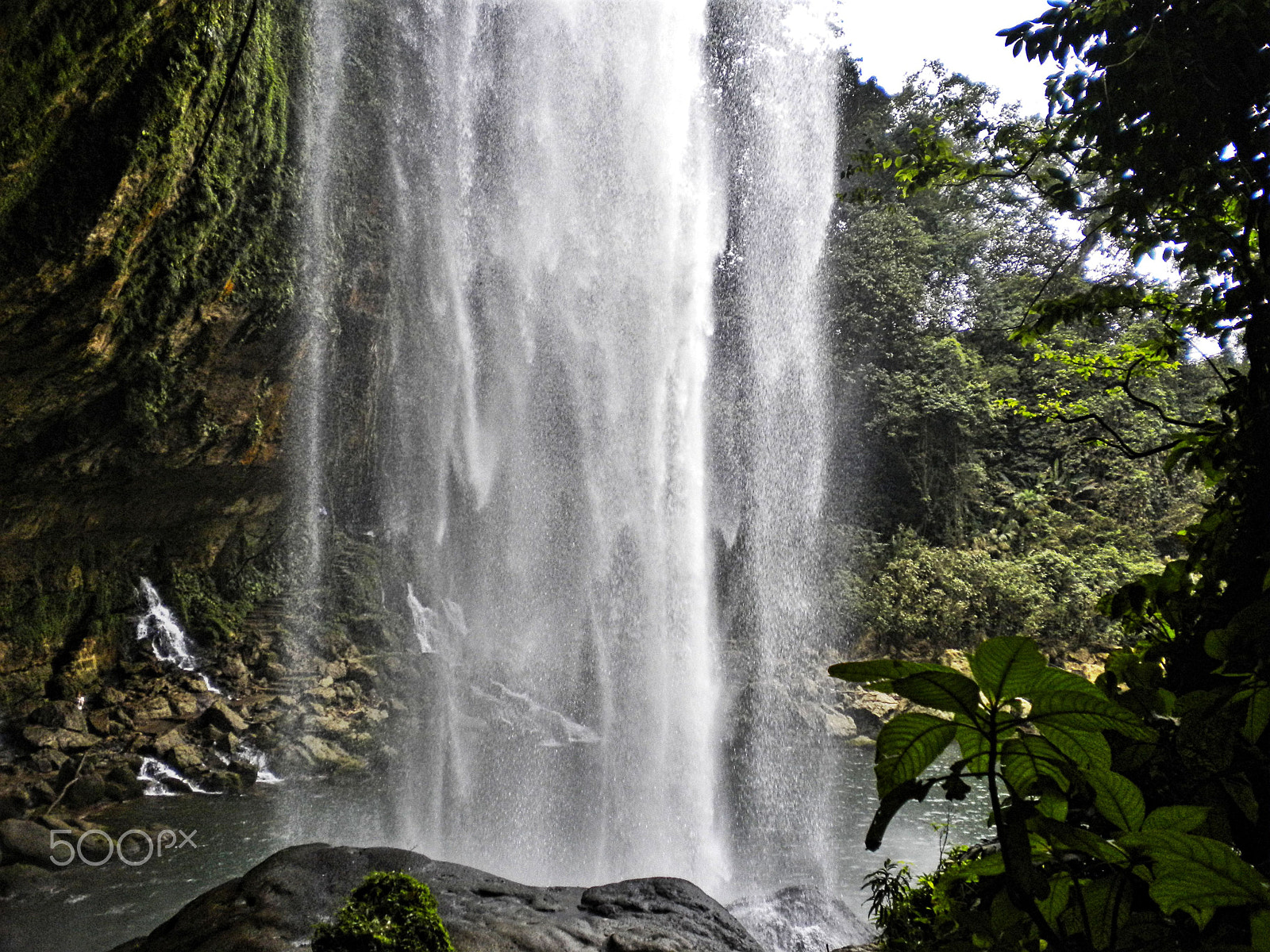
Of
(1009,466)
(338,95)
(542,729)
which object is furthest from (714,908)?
(1009,466)

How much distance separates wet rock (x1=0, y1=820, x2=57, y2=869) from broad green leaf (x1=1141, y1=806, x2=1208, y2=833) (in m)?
7.70

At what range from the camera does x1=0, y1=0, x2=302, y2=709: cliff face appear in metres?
5.64

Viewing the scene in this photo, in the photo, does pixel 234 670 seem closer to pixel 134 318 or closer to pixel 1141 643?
pixel 134 318

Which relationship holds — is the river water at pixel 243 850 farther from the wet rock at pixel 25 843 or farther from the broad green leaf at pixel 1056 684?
the broad green leaf at pixel 1056 684

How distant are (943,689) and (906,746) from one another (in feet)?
0.26

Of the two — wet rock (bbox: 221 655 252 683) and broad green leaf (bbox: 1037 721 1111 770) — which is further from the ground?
wet rock (bbox: 221 655 252 683)

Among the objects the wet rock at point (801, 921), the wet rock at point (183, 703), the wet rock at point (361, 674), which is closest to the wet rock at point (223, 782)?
the wet rock at point (183, 703)

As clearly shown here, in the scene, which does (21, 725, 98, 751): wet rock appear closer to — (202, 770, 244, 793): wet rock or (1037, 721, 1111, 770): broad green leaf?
(202, 770, 244, 793): wet rock

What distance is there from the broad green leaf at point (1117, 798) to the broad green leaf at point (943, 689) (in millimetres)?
172

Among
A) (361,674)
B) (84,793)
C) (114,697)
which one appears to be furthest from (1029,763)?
(361,674)

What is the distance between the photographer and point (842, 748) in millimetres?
10812

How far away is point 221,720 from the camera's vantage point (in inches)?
374

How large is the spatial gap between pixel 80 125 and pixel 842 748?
1073cm

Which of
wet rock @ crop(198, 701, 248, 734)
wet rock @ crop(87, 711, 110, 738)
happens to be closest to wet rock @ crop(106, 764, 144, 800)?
wet rock @ crop(87, 711, 110, 738)
